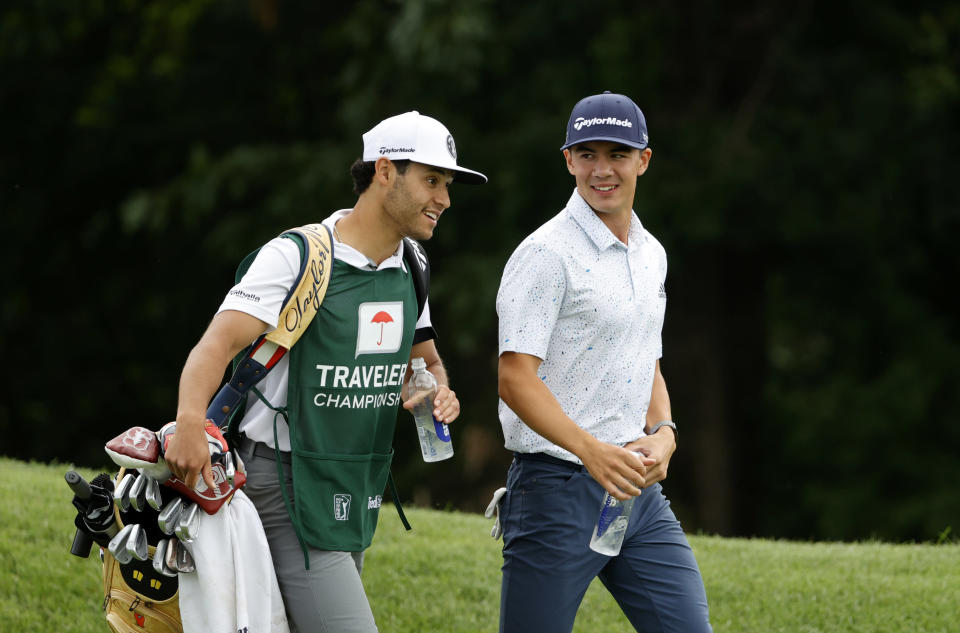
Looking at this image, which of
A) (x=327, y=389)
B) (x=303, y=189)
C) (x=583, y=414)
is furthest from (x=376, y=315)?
(x=303, y=189)

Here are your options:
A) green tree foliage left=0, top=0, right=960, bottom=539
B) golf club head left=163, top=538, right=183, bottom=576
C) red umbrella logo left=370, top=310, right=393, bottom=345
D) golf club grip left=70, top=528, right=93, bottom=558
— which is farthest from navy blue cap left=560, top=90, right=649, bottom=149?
green tree foliage left=0, top=0, right=960, bottom=539

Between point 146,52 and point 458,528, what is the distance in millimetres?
11441

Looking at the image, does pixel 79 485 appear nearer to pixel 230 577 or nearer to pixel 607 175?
pixel 230 577

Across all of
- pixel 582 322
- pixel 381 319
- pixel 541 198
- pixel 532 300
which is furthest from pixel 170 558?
pixel 541 198

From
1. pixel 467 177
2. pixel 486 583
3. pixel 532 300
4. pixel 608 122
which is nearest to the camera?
pixel 532 300

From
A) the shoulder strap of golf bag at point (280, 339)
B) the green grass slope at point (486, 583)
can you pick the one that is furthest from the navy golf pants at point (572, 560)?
→ the green grass slope at point (486, 583)

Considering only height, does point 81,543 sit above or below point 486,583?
above

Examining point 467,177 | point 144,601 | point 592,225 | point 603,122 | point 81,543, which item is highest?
point 603,122

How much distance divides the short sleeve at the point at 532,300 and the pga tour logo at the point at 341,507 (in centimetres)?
63

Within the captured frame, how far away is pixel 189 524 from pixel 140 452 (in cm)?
24

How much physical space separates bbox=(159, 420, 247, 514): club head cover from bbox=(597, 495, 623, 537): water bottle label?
1.09 metres

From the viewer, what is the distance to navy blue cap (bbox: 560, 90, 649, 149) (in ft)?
13.6

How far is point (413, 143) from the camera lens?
406 centimetres

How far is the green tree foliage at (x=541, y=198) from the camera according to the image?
1409 cm
